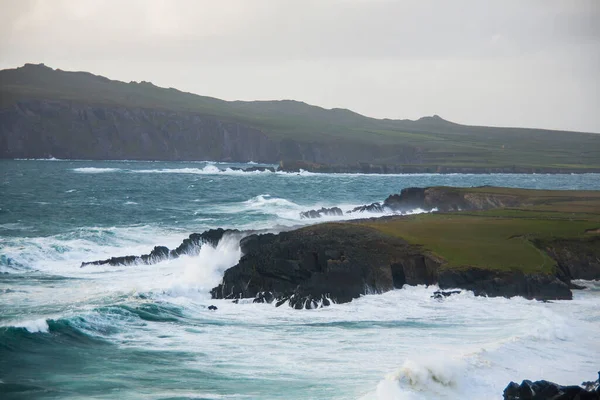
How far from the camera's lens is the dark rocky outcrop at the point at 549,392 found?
14938mm

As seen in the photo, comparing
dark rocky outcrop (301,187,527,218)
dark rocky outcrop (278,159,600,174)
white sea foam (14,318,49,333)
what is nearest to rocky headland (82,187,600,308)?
white sea foam (14,318,49,333)

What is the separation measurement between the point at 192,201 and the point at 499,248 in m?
40.5

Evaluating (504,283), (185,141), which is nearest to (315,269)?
(504,283)

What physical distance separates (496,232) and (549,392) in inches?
Result: 869

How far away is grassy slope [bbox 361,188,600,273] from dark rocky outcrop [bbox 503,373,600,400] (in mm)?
14352

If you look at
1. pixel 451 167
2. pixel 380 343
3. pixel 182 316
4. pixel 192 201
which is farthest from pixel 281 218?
pixel 451 167

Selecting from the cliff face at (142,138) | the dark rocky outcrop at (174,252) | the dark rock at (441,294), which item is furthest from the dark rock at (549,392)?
the cliff face at (142,138)

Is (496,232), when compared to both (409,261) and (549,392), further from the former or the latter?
(549,392)

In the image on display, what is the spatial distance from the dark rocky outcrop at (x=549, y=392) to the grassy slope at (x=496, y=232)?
14352 mm

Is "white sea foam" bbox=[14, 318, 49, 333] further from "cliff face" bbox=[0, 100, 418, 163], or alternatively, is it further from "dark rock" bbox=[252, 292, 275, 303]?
"cliff face" bbox=[0, 100, 418, 163]

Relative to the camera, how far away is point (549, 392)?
15.4 m

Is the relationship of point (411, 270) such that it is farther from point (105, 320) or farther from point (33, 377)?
point (33, 377)

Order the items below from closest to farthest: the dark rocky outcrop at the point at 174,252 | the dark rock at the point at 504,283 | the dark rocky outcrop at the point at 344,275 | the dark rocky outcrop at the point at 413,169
Result: the dark rocky outcrop at the point at 344,275
the dark rock at the point at 504,283
the dark rocky outcrop at the point at 174,252
the dark rocky outcrop at the point at 413,169

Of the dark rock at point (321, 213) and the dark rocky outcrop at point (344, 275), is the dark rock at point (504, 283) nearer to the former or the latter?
the dark rocky outcrop at point (344, 275)
